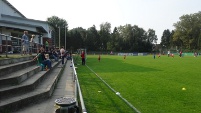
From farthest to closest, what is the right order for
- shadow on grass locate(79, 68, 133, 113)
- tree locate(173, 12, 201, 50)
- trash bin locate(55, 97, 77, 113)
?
tree locate(173, 12, 201, 50)
shadow on grass locate(79, 68, 133, 113)
trash bin locate(55, 97, 77, 113)

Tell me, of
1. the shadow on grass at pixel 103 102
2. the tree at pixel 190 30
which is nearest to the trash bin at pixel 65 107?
the shadow on grass at pixel 103 102

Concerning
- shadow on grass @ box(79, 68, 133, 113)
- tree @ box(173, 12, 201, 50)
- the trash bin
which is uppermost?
tree @ box(173, 12, 201, 50)

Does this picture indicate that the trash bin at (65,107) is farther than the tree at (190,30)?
No

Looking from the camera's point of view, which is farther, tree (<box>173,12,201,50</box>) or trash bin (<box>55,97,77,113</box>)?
tree (<box>173,12,201,50</box>)

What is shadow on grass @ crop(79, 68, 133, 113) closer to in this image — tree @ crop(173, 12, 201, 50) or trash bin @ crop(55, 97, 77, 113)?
trash bin @ crop(55, 97, 77, 113)

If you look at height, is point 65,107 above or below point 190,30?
below

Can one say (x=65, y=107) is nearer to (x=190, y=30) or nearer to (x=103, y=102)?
(x=103, y=102)

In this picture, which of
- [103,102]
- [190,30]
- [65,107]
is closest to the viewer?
[65,107]

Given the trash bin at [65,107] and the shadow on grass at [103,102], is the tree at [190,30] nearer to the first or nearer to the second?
the shadow on grass at [103,102]

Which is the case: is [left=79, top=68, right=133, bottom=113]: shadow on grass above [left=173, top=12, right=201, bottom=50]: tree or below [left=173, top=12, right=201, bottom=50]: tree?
below

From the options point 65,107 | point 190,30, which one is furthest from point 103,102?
point 190,30

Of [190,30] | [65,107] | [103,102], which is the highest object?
[190,30]

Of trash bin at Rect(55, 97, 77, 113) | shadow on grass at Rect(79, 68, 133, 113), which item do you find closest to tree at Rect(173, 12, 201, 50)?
shadow on grass at Rect(79, 68, 133, 113)

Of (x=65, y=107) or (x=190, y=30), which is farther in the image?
(x=190, y=30)
